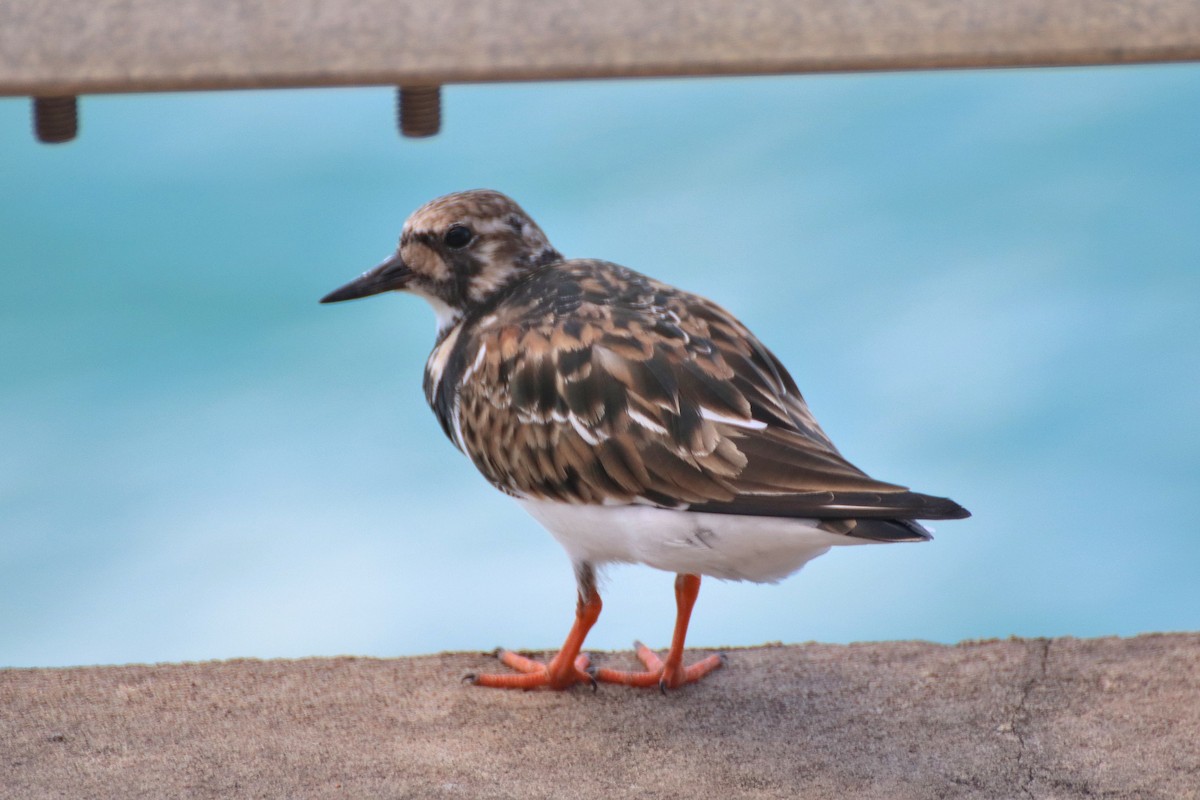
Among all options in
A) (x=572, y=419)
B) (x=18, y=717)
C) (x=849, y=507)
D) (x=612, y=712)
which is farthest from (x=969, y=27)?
(x=18, y=717)

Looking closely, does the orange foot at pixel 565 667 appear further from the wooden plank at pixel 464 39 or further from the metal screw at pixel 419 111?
the wooden plank at pixel 464 39

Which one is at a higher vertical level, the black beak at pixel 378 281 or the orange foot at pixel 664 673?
the black beak at pixel 378 281

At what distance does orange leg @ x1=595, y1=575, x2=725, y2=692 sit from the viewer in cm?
448

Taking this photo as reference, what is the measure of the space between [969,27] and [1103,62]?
0.25 meters

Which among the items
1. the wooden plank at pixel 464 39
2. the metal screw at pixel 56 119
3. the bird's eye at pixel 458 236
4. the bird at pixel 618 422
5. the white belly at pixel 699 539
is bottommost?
the white belly at pixel 699 539

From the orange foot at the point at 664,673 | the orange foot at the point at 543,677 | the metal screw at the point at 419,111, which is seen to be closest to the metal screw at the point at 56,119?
the metal screw at the point at 419,111

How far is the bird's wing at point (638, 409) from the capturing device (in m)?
3.60

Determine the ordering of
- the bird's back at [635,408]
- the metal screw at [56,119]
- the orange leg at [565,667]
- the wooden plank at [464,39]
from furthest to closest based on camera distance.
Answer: the orange leg at [565,667] < the bird's back at [635,408] < the metal screw at [56,119] < the wooden plank at [464,39]

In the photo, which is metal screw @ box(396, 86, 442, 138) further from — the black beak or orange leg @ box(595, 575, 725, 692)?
orange leg @ box(595, 575, 725, 692)

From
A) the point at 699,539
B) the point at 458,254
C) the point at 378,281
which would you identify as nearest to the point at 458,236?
the point at 458,254

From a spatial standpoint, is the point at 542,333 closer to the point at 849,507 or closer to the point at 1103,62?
the point at 849,507

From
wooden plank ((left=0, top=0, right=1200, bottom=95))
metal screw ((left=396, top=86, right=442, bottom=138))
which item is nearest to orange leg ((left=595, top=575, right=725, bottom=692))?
metal screw ((left=396, top=86, right=442, bottom=138))

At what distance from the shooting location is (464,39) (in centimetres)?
236

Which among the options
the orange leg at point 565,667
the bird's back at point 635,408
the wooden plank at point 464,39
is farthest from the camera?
the orange leg at point 565,667
